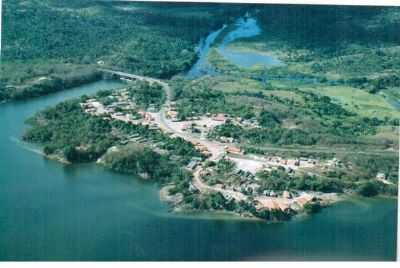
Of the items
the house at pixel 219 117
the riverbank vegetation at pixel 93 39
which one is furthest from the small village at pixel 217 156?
the riverbank vegetation at pixel 93 39

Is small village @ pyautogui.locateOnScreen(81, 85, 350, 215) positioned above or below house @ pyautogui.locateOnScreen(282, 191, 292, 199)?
above

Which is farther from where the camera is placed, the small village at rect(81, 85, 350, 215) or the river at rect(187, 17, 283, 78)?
the river at rect(187, 17, 283, 78)

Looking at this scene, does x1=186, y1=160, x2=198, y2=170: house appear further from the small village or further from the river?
the river

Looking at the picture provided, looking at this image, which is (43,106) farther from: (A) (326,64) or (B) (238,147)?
(A) (326,64)

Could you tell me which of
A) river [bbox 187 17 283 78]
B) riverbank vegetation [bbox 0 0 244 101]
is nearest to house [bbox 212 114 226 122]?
river [bbox 187 17 283 78]

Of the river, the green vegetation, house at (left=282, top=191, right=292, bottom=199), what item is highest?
the river

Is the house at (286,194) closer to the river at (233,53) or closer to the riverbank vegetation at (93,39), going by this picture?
the river at (233,53)

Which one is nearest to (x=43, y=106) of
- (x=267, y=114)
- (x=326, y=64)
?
(x=267, y=114)

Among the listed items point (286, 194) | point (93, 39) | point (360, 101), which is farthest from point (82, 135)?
point (360, 101)
